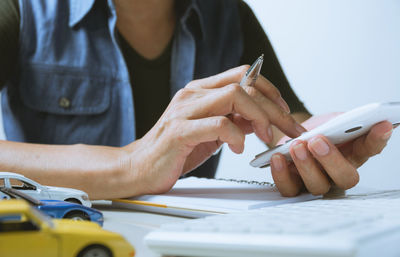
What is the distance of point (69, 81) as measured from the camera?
1172 mm

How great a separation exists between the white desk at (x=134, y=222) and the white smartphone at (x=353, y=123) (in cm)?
19

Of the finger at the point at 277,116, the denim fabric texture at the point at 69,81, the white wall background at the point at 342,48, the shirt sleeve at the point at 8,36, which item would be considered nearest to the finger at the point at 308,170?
the finger at the point at 277,116

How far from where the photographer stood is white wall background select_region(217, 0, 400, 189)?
7.58ft

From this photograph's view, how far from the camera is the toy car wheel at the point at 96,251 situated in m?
0.21

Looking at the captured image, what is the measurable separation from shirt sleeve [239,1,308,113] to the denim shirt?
1.66 ft

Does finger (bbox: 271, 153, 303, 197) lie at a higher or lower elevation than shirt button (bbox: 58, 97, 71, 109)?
lower

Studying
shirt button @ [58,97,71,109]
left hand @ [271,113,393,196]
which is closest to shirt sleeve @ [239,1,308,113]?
shirt button @ [58,97,71,109]

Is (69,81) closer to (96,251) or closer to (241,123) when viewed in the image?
(241,123)

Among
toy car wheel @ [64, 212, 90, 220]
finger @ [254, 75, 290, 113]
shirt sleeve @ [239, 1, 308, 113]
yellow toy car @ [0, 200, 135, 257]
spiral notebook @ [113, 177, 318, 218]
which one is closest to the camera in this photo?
yellow toy car @ [0, 200, 135, 257]

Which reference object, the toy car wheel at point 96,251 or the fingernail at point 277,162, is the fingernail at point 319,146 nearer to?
the fingernail at point 277,162

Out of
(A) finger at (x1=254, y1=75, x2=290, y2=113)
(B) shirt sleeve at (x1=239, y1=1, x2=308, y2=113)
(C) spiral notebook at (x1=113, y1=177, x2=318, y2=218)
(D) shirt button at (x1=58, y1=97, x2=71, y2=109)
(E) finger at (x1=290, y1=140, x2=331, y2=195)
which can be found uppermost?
(B) shirt sleeve at (x1=239, y1=1, x2=308, y2=113)

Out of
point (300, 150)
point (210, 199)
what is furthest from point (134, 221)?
point (300, 150)

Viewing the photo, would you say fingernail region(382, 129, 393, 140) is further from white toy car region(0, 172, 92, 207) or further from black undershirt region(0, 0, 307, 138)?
black undershirt region(0, 0, 307, 138)

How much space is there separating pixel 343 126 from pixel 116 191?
32 cm
